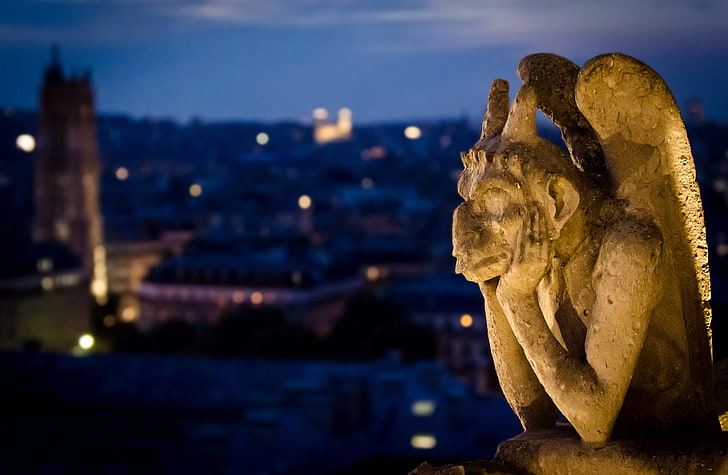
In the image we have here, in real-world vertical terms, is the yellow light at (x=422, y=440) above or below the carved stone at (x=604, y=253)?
below

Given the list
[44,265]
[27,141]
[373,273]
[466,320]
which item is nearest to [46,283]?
[44,265]

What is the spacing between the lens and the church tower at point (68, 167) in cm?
6881

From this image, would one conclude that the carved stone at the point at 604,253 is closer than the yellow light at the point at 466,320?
Yes

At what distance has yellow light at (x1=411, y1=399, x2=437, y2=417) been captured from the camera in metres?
29.4

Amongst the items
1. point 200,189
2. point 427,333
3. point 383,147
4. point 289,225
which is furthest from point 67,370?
point 383,147

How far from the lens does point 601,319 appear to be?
3.54 meters

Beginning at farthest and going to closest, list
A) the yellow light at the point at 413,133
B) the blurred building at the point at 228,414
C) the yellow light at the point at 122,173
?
the yellow light at the point at 122,173 < the yellow light at the point at 413,133 < the blurred building at the point at 228,414

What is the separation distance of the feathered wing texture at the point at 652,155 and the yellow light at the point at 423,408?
84.2ft

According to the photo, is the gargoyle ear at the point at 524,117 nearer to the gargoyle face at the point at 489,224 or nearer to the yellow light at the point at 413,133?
the gargoyle face at the point at 489,224

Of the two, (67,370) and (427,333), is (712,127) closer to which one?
(427,333)

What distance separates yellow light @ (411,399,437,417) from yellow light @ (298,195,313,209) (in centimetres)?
5450

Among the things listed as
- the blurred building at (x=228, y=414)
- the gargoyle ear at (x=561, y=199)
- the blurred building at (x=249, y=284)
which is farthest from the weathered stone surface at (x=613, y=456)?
the blurred building at (x=249, y=284)

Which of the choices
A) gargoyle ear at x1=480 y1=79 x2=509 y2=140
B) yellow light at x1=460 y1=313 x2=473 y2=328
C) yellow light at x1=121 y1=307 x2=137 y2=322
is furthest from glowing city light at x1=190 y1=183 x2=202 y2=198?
gargoyle ear at x1=480 y1=79 x2=509 y2=140

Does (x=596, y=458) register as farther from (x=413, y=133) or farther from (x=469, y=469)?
(x=413, y=133)
